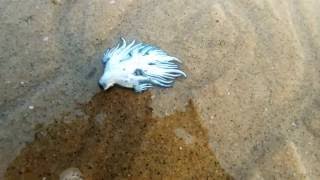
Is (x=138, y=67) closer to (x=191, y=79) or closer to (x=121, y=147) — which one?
(x=191, y=79)

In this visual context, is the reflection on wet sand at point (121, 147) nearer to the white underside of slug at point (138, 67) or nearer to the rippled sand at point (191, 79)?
the rippled sand at point (191, 79)

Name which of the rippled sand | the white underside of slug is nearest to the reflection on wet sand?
the rippled sand

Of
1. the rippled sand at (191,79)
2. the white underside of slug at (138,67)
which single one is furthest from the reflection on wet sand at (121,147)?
the white underside of slug at (138,67)

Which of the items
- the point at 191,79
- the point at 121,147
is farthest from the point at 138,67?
the point at 121,147

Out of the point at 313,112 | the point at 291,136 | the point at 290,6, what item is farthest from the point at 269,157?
the point at 290,6

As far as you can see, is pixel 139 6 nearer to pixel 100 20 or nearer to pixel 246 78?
pixel 100 20

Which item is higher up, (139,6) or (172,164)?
(139,6)

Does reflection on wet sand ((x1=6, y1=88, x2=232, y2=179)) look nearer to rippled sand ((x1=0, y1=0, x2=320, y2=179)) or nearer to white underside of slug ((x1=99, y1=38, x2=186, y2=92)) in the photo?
rippled sand ((x1=0, y1=0, x2=320, y2=179))
